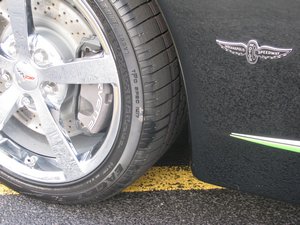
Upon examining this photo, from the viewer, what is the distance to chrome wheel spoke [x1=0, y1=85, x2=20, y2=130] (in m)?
2.02

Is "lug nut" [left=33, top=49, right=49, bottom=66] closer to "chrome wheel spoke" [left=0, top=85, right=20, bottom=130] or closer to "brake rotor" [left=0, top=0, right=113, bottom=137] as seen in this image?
"brake rotor" [left=0, top=0, right=113, bottom=137]

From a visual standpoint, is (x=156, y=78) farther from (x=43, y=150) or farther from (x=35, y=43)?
(x=43, y=150)

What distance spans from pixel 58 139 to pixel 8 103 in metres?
0.26

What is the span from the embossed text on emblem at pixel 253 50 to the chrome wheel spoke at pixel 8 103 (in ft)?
2.92

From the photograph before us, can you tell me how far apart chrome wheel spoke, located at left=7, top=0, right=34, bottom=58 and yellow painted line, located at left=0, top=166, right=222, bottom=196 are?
2.24ft

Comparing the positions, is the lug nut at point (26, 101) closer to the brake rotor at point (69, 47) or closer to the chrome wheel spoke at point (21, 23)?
the brake rotor at point (69, 47)

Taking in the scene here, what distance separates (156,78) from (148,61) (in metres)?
0.06

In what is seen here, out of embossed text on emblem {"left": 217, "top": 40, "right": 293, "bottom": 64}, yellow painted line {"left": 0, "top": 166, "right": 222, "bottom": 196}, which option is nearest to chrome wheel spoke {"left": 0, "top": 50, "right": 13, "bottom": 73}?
yellow painted line {"left": 0, "top": 166, "right": 222, "bottom": 196}

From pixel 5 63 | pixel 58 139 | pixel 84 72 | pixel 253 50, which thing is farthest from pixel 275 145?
pixel 5 63

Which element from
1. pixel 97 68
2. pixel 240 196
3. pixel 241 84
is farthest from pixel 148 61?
pixel 240 196

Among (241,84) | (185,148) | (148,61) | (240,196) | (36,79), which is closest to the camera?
(241,84)

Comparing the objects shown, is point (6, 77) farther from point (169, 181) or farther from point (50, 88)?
point (169, 181)

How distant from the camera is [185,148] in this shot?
2.35m

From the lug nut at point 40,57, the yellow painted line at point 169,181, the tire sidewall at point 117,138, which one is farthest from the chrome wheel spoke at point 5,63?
the yellow painted line at point 169,181
